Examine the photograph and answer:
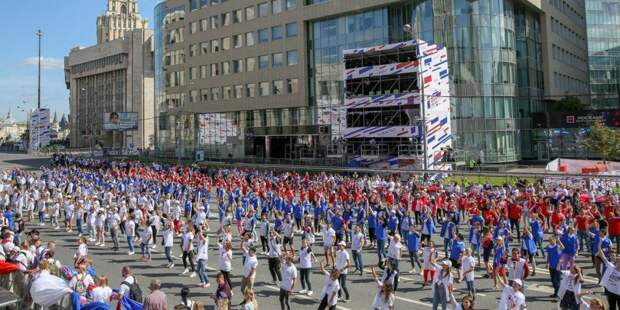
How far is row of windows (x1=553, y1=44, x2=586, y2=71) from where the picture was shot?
65.2 m

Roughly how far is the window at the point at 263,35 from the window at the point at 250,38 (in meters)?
1.01

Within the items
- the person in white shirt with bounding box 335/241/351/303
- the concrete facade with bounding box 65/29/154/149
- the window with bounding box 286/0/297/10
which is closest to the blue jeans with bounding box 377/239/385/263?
the person in white shirt with bounding box 335/241/351/303

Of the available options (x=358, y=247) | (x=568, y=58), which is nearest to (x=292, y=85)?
(x=568, y=58)

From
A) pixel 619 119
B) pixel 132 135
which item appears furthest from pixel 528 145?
pixel 132 135

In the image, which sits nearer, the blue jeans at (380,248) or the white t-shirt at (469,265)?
the white t-shirt at (469,265)

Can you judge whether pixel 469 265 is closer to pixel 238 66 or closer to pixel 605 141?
pixel 605 141

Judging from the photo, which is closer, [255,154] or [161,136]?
[255,154]

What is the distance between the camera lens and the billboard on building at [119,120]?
87.2 m

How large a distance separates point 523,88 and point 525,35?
5.72 m

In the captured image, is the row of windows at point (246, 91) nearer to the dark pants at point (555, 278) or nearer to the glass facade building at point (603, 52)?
the dark pants at point (555, 278)

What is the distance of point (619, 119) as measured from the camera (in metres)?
49.4

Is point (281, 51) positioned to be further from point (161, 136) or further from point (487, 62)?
point (161, 136)

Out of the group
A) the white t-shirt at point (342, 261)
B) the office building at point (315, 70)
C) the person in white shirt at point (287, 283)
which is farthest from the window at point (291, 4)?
the person in white shirt at point (287, 283)

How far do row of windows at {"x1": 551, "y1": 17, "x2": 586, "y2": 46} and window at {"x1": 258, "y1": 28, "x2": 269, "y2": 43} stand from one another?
1326 inches
